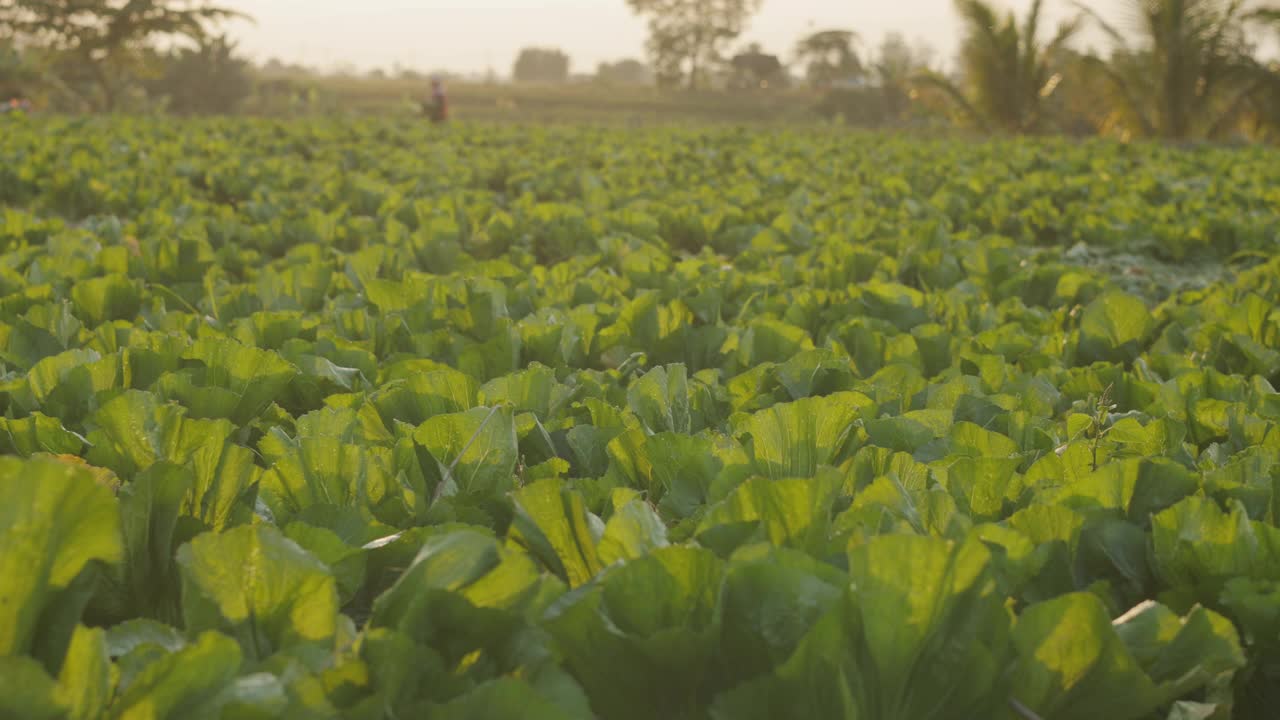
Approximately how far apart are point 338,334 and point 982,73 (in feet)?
73.0

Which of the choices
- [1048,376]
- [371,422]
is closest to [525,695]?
[371,422]

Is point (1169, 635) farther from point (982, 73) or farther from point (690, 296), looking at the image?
point (982, 73)

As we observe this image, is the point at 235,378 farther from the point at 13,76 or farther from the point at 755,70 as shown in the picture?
the point at 755,70

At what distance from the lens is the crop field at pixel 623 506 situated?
87 centimetres

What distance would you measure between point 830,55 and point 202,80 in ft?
183

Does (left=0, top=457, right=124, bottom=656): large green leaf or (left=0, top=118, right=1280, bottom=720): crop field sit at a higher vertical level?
(left=0, top=457, right=124, bottom=656): large green leaf

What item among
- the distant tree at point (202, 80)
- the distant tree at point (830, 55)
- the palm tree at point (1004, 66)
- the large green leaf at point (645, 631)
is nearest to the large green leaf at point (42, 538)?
the large green leaf at point (645, 631)

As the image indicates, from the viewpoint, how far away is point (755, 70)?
2518 inches

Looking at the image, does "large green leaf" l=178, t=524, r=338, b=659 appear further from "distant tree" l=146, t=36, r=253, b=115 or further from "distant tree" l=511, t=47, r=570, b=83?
"distant tree" l=511, t=47, r=570, b=83

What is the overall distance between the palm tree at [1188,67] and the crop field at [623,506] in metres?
18.7

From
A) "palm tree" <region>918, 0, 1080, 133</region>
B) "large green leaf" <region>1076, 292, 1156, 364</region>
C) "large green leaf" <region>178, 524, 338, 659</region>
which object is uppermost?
"palm tree" <region>918, 0, 1080, 133</region>

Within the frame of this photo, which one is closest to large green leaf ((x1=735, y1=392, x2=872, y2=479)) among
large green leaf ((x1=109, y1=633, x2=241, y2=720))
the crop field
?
the crop field

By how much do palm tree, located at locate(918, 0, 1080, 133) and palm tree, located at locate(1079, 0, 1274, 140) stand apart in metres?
2.26

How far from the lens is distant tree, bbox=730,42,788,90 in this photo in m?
63.4
